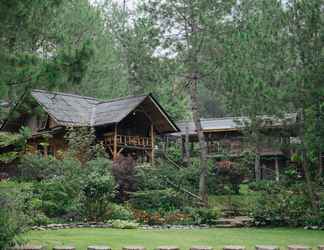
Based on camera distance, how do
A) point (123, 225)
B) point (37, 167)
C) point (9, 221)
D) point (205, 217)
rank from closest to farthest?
point (9, 221) → point (123, 225) → point (205, 217) → point (37, 167)

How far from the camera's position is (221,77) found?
17.8 m

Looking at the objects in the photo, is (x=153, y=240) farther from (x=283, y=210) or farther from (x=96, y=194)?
(x=283, y=210)

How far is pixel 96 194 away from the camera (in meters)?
14.1

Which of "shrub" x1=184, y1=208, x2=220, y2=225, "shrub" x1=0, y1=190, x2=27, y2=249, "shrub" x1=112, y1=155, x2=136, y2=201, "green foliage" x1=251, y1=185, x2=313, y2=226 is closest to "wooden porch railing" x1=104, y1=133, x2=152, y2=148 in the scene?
"shrub" x1=112, y1=155, x2=136, y2=201

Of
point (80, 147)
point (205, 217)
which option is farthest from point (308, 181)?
point (80, 147)

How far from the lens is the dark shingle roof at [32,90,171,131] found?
2411 cm

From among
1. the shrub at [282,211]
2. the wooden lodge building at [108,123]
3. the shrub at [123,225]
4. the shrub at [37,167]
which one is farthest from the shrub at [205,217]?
the wooden lodge building at [108,123]

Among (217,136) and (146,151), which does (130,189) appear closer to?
(146,151)

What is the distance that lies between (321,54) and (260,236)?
231 inches

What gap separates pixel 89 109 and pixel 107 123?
2.79 metres

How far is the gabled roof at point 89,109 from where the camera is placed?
24.1 meters

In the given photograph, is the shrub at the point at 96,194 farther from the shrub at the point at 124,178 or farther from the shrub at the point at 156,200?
the shrub at the point at 124,178

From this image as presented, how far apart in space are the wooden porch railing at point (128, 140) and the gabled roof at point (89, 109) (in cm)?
118

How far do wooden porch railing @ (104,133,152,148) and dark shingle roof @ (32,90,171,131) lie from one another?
1180 mm
